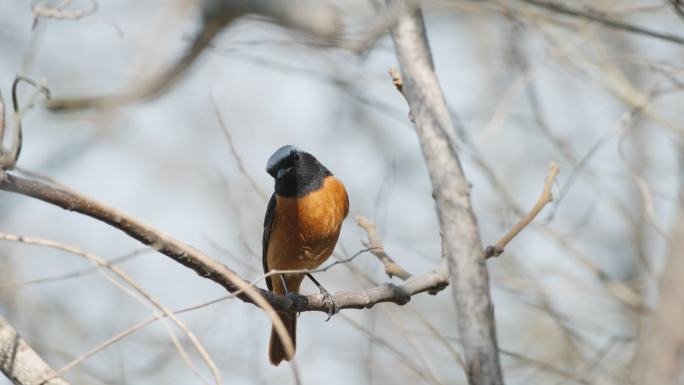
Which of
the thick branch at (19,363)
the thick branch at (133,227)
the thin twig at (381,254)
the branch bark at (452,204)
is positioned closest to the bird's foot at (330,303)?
the thin twig at (381,254)

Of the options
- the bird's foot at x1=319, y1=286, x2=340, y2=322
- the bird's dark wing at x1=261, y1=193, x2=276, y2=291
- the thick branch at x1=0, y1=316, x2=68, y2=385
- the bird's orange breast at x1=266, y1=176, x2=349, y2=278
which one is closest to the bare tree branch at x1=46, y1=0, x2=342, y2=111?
the bird's orange breast at x1=266, y1=176, x2=349, y2=278

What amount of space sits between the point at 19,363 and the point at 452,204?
1640 millimetres

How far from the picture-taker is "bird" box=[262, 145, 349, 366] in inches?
223

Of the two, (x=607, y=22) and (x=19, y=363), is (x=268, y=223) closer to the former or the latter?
(x=607, y=22)

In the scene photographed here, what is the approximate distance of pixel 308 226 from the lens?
18.6ft

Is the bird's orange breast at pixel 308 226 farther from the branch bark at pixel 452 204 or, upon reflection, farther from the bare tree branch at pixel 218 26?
the branch bark at pixel 452 204

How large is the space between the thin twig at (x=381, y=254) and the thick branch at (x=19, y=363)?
1.88 m

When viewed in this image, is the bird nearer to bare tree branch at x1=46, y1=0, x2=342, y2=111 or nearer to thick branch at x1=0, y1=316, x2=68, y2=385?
bare tree branch at x1=46, y1=0, x2=342, y2=111

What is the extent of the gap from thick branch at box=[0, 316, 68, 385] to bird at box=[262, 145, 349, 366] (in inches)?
109

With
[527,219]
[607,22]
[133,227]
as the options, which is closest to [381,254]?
[527,219]

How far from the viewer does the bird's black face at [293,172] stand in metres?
5.78

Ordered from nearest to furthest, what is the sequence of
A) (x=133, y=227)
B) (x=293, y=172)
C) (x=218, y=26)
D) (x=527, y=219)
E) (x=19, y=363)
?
(x=133, y=227) → (x=19, y=363) → (x=527, y=219) → (x=293, y=172) → (x=218, y=26)

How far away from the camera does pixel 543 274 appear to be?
6.12 m

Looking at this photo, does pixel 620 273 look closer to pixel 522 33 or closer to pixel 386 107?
pixel 522 33
